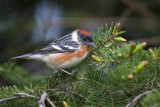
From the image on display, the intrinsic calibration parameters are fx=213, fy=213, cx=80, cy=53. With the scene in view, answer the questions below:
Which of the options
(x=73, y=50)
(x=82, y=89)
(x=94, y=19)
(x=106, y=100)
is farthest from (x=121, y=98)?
(x=94, y=19)

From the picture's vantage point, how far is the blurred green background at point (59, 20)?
3.61 metres

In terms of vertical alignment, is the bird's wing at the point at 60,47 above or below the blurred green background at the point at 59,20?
below

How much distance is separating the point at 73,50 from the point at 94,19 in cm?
142

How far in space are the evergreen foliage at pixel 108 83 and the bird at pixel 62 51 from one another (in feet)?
1.73

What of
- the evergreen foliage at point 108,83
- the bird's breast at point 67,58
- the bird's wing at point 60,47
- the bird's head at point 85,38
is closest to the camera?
the evergreen foliage at point 108,83

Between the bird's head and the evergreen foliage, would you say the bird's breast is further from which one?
the evergreen foliage

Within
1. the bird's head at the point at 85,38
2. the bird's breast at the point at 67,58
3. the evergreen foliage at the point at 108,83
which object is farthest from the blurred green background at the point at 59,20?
the evergreen foliage at the point at 108,83

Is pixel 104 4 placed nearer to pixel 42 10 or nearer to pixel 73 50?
pixel 42 10

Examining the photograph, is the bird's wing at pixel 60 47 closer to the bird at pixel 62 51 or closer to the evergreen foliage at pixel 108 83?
the bird at pixel 62 51

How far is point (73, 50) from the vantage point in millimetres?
2977

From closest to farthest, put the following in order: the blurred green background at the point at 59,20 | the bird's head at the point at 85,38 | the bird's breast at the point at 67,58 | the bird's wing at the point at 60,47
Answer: the bird's breast at the point at 67,58, the bird's head at the point at 85,38, the bird's wing at the point at 60,47, the blurred green background at the point at 59,20

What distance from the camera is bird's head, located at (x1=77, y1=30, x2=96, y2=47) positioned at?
8.92 ft

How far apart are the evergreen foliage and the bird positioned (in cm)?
53

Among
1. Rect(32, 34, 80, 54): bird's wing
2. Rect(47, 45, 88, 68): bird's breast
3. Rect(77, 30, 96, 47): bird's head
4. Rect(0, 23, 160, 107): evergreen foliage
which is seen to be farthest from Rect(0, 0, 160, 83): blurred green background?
Rect(0, 23, 160, 107): evergreen foliage
